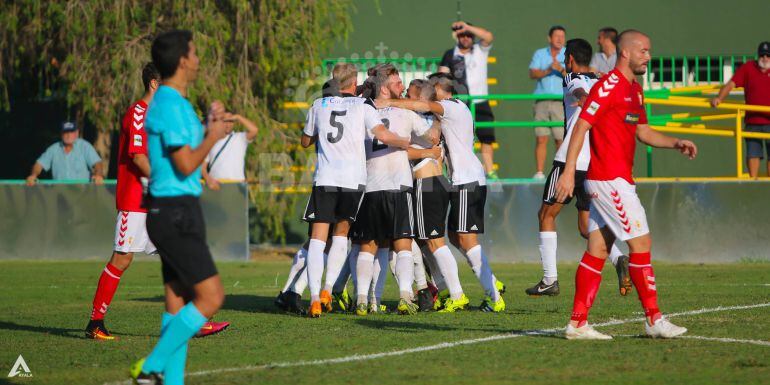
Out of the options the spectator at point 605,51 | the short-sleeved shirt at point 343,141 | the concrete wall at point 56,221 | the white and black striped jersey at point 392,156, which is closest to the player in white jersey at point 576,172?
the white and black striped jersey at point 392,156

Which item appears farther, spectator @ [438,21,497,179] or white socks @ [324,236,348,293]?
spectator @ [438,21,497,179]

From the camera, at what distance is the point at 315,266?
11.2 metres

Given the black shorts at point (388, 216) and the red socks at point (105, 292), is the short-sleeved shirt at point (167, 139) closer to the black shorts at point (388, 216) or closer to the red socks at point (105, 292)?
the red socks at point (105, 292)

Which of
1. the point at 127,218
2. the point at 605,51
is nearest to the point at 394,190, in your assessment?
the point at 127,218

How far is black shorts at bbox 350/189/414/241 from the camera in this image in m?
11.5

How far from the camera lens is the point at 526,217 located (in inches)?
731

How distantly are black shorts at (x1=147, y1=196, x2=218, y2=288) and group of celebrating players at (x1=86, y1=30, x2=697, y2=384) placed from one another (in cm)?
34

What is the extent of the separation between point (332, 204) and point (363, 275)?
78cm

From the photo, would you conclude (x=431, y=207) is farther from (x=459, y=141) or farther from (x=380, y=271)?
(x=380, y=271)

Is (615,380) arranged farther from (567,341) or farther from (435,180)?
(435,180)

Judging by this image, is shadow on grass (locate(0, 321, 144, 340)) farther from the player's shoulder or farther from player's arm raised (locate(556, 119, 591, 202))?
the player's shoulder

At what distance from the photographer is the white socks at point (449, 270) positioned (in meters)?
11.4

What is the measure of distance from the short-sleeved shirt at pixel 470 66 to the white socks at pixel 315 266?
8.58m

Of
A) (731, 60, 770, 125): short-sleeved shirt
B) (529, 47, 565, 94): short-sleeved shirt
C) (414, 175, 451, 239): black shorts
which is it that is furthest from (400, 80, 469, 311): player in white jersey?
(731, 60, 770, 125): short-sleeved shirt
